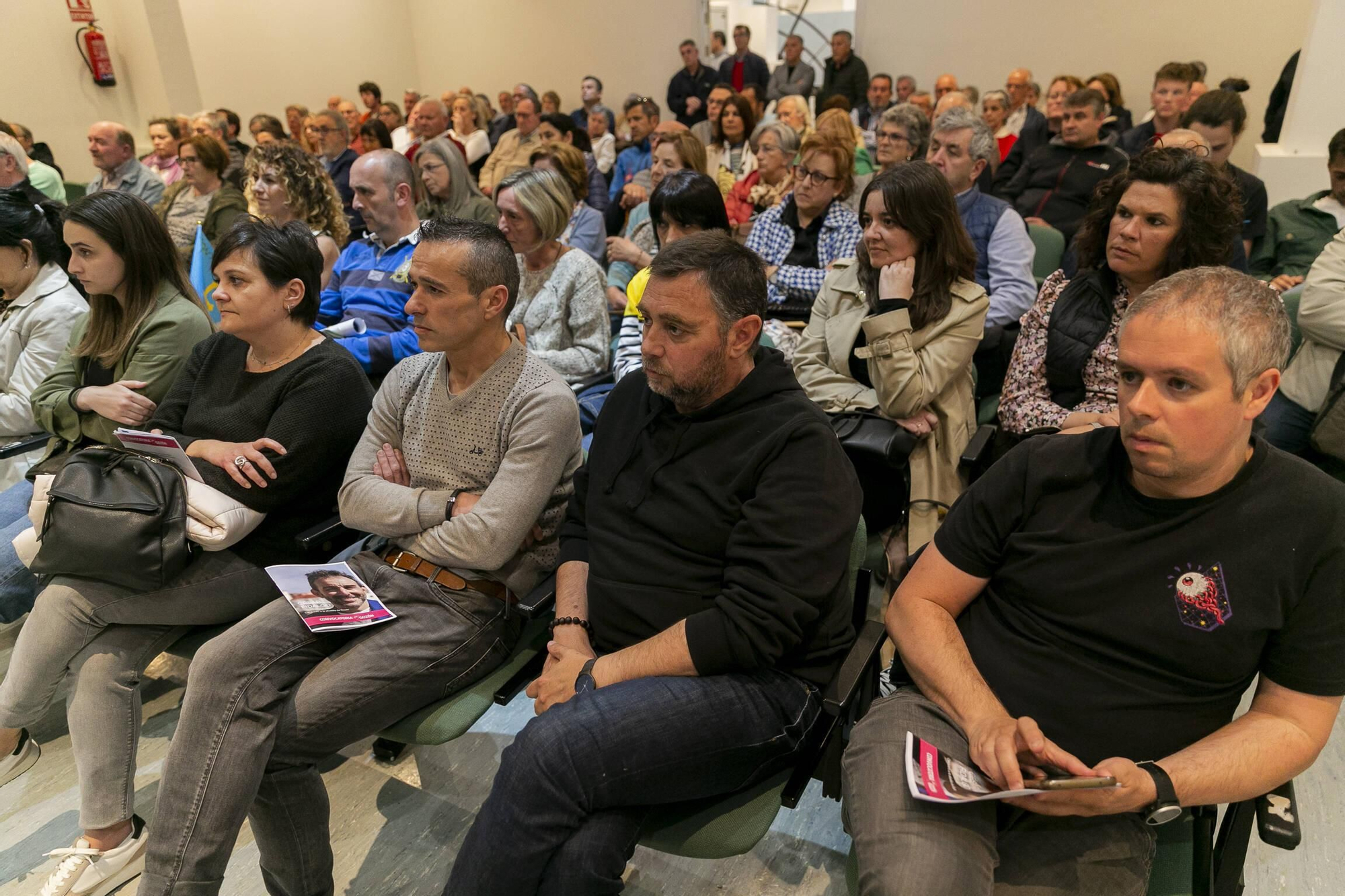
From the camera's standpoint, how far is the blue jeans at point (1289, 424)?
234 centimetres

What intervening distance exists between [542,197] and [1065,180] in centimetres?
297

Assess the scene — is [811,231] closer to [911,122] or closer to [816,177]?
[816,177]

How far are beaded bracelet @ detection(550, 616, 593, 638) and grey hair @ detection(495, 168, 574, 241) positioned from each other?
1.59 m

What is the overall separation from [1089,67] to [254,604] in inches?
357

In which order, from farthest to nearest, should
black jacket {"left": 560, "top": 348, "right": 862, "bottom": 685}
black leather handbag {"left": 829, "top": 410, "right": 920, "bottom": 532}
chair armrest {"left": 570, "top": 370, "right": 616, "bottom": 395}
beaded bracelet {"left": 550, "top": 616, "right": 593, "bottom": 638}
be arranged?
chair armrest {"left": 570, "top": 370, "right": 616, "bottom": 395}, black leather handbag {"left": 829, "top": 410, "right": 920, "bottom": 532}, beaded bracelet {"left": 550, "top": 616, "right": 593, "bottom": 638}, black jacket {"left": 560, "top": 348, "right": 862, "bottom": 685}

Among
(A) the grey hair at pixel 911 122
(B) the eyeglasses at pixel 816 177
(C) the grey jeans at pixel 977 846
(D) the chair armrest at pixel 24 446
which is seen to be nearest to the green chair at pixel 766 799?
(C) the grey jeans at pixel 977 846

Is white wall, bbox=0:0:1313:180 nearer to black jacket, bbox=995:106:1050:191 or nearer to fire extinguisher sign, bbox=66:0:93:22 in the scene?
fire extinguisher sign, bbox=66:0:93:22

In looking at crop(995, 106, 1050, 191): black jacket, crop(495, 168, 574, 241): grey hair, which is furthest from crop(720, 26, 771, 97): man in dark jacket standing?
crop(495, 168, 574, 241): grey hair

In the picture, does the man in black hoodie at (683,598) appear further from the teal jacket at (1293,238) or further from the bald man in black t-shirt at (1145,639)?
the teal jacket at (1293,238)

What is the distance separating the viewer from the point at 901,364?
2205 millimetres

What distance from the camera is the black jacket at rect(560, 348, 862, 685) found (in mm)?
1433

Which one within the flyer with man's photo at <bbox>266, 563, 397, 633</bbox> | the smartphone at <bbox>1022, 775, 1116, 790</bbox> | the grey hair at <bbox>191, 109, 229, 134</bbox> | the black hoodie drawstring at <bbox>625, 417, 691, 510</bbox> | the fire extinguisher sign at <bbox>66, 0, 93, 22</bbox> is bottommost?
the flyer with man's photo at <bbox>266, 563, 397, 633</bbox>

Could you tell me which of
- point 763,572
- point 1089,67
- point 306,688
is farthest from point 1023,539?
point 1089,67

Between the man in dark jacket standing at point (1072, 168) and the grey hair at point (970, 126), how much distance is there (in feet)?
2.17
